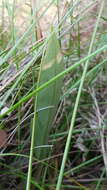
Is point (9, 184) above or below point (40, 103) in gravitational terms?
below

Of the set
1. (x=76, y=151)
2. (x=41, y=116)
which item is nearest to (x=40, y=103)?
(x=41, y=116)

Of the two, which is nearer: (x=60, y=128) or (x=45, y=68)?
(x=45, y=68)

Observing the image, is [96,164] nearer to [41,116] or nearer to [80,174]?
[80,174]

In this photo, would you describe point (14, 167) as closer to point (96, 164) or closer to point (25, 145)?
point (25, 145)

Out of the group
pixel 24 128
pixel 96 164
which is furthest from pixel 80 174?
pixel 24 128

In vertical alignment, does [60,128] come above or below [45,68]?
below
